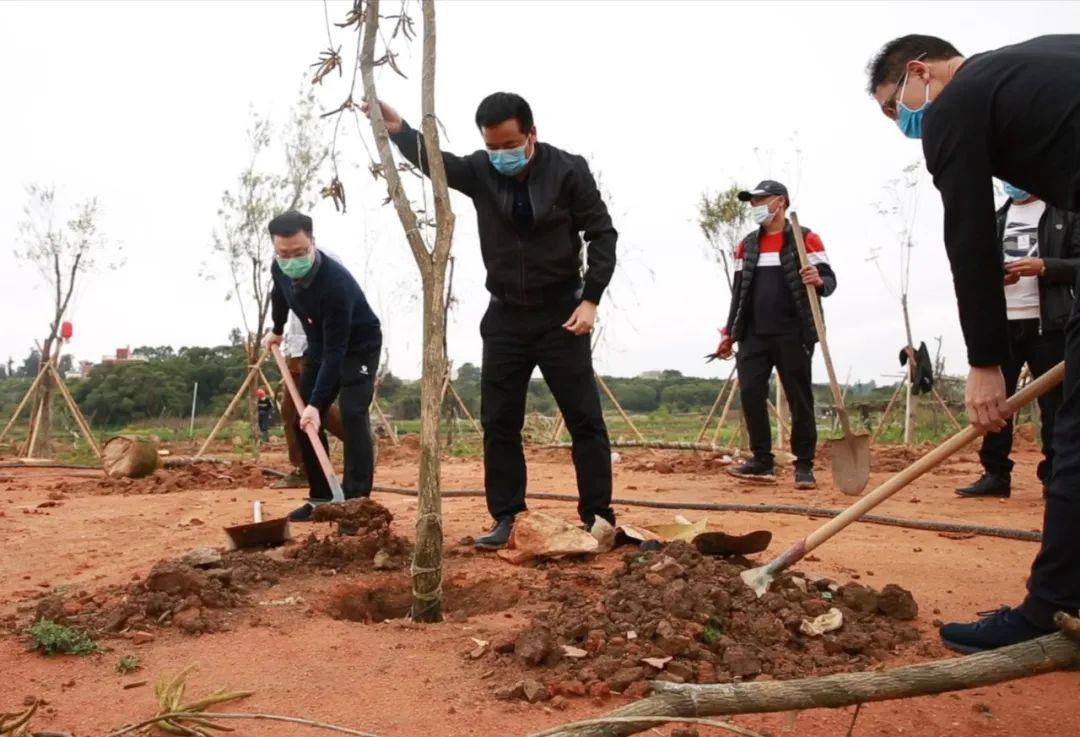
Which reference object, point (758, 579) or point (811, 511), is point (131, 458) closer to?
point (811, 511)

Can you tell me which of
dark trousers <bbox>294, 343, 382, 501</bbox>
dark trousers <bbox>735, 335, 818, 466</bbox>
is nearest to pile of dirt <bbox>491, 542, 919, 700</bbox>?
dark trousers <bbox>294, 343, 382, 501</bbox>

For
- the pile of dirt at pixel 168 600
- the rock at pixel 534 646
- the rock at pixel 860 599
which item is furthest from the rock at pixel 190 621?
the rock at pixel 860 599

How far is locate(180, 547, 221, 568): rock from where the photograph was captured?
3.14m

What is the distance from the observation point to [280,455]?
38.4 ft

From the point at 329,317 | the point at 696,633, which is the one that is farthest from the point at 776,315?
the point at 696,633

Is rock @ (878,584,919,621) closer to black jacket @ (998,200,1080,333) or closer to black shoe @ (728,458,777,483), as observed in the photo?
black jacket @ (998,200,1080,333)

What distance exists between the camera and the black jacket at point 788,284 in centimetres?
528

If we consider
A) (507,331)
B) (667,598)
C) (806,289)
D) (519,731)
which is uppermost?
(806,289)

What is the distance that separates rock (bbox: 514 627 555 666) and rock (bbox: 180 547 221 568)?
137 cm

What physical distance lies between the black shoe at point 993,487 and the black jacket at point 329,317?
3395mm

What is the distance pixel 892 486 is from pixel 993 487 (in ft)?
10.1

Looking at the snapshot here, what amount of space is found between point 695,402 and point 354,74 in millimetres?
31877

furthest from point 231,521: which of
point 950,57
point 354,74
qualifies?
point 950,57

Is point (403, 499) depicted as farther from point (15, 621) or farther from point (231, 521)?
point (15, 621)
